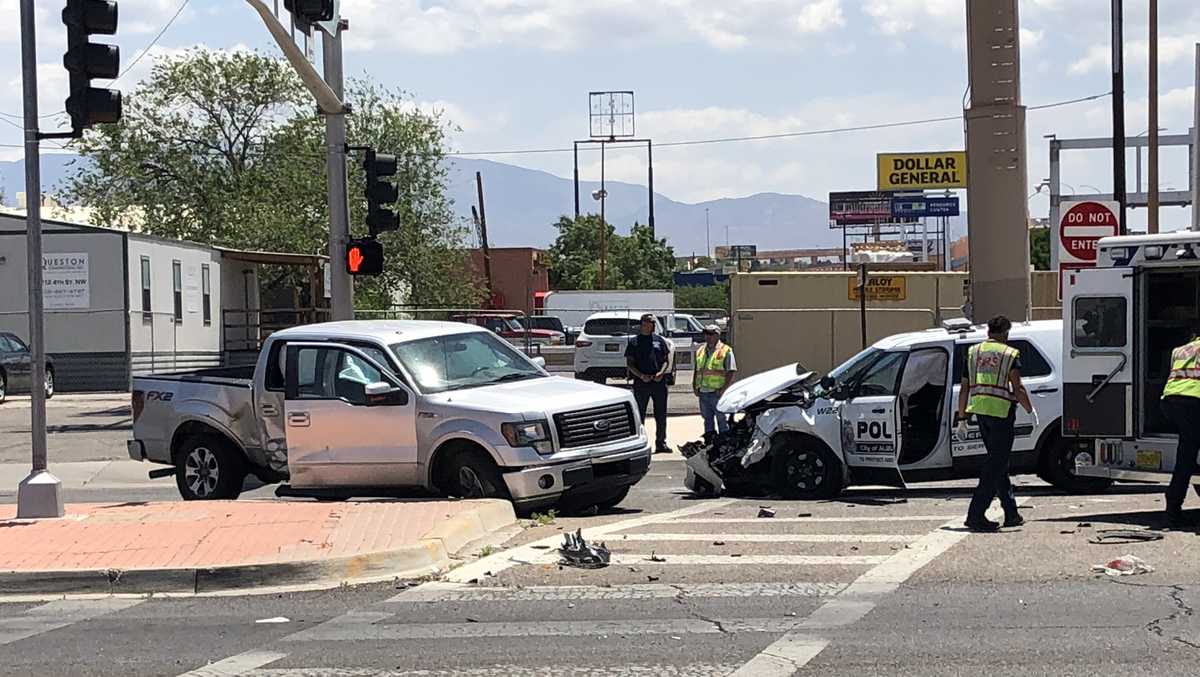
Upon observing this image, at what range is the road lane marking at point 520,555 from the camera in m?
9.67

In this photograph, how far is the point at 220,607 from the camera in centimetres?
899

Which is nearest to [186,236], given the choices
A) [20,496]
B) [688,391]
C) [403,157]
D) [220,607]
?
[403,157]

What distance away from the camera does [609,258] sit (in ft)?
313

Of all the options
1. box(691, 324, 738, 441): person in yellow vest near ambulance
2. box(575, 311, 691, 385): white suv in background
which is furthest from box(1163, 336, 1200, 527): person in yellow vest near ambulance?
box(575, 311, 691, 385): white suv in background

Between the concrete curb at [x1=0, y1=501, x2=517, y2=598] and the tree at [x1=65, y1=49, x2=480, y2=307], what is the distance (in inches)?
1612

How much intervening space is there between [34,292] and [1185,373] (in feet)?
30.6

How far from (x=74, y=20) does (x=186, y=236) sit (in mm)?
41975

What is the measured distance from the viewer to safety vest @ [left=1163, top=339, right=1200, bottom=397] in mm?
10906

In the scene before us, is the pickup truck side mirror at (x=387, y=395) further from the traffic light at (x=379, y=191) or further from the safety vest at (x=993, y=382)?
the traffic light at (x=379, y=191)

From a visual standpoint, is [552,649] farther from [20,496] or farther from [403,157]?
[403,157]

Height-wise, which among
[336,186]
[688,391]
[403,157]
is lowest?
[688,391]

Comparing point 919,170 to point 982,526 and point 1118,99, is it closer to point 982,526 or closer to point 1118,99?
point 1118,99

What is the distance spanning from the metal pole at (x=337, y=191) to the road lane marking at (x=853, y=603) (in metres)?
8.76

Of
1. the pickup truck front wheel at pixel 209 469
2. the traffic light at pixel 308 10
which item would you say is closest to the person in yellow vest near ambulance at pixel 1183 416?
the pickup truck front wheel at pixel 209 469
